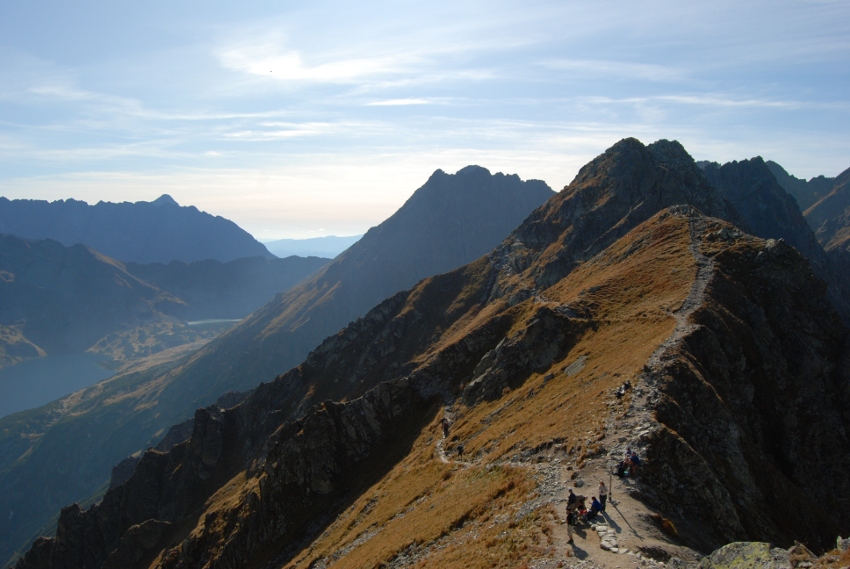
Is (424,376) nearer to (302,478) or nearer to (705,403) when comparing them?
(302,478)

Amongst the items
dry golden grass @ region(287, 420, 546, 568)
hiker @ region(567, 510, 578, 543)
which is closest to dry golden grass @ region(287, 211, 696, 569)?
dry golden grass @ region(287, 420, 546, 568)

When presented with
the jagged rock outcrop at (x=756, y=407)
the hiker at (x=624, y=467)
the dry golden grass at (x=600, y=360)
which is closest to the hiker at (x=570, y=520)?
the hiker at (x=624, y=467)

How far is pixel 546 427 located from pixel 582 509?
49.3 ft

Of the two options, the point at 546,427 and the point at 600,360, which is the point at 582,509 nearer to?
the point at 546,427

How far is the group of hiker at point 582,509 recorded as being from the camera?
2417 centimetres

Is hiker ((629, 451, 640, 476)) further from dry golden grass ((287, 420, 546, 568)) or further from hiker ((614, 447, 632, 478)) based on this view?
dry golden grass ((287, 420, 546, 568))

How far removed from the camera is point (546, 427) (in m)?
39.9

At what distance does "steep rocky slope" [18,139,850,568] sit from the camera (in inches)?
1248

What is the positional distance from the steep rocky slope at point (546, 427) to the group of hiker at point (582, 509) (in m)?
1.73

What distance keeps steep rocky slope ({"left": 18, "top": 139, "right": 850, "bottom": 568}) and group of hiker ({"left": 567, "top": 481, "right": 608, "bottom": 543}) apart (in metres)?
1.73

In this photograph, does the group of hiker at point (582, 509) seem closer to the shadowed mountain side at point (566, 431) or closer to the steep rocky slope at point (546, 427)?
the steep rocky slope at point (546, 427)

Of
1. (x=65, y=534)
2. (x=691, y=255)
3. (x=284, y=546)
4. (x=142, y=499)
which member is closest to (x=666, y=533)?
(x=691, y=255)

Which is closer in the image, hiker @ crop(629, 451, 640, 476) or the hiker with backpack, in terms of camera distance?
the hiker with backpack

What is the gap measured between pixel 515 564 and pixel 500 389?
39945 millimetres
